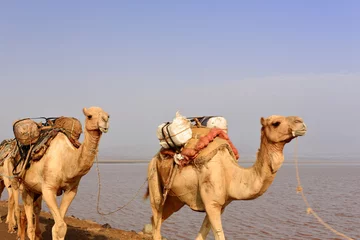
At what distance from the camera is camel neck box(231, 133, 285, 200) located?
679cm

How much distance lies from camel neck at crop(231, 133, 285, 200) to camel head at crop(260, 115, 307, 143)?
0.37ft

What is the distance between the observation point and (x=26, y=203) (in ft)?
32.1

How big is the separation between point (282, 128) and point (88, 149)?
132 inches

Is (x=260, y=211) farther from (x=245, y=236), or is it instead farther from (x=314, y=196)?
(x=314, y=196)

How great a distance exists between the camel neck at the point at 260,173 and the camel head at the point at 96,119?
2.25m

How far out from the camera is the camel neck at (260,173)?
6793 millimetres

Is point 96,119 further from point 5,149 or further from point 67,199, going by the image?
point 5,149

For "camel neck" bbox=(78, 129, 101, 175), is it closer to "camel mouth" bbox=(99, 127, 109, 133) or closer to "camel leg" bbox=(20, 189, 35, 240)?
"camel mouth" bbox=(99, 127, 109, 133)

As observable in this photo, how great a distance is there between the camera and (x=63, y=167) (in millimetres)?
8562

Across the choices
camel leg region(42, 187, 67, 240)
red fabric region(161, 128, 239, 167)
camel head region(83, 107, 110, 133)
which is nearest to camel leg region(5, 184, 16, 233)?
camel leg region(42, 187, 67, 240)

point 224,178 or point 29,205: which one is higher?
point 224,178

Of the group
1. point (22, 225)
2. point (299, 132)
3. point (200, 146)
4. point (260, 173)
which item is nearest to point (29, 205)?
point (22, 225)

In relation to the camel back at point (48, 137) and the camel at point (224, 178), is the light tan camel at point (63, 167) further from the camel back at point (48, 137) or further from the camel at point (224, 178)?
the camel at point (224, 178)

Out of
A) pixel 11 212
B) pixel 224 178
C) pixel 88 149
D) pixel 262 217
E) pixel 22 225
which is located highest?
pixel 88 149
